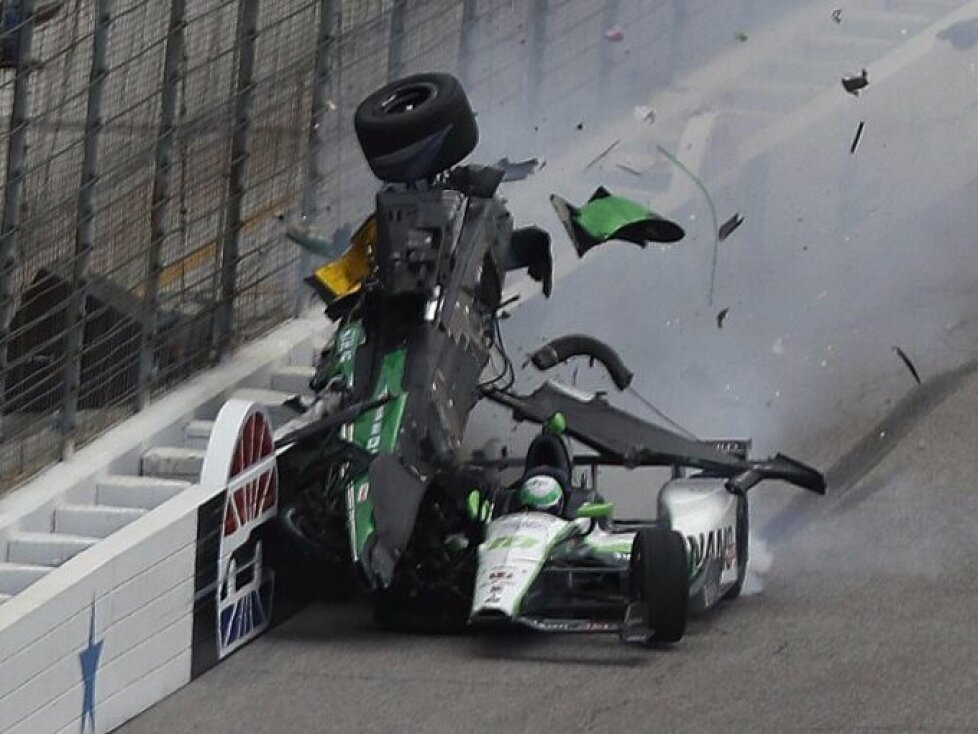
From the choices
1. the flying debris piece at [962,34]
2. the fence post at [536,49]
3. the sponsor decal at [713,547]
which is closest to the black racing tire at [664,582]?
the sponsor decal at [713,547]

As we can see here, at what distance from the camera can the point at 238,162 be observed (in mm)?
12695

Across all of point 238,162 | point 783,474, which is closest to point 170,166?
point 238,162

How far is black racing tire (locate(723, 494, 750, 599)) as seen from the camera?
37.8 feet

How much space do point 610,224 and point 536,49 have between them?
3.90m

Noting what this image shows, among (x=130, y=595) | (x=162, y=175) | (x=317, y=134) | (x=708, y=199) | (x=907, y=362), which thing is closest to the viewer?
(x=130, y=595)

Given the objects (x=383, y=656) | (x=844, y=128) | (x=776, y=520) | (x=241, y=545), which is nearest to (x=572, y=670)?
(x=383, y=656)

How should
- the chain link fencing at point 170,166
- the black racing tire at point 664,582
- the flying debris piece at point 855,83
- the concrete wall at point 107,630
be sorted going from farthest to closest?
the flying debris piece at point 855,83, the chain link fencing at point 170,166, the black racing tire at point 664,582, the concrete wall at point 107,630

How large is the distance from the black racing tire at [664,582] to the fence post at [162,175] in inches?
105

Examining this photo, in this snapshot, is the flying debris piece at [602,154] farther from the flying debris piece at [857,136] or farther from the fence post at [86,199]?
the fence post at [86,199]

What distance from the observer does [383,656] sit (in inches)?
424

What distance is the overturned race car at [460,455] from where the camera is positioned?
35.1ft

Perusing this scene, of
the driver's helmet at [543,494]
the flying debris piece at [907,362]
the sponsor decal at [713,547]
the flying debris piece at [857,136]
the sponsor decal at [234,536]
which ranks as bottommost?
the flying debris piece at [907,362]

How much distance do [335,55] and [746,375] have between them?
9.26 ft

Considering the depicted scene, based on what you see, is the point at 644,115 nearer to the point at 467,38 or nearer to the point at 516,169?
the point at 467,38
